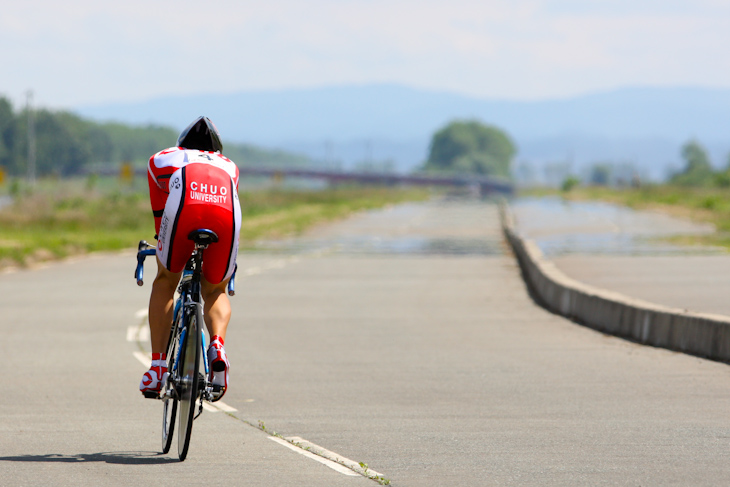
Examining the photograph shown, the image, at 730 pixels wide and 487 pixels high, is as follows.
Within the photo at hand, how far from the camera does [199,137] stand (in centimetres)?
729

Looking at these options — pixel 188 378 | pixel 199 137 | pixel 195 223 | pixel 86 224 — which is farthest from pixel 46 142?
pixel 188 378

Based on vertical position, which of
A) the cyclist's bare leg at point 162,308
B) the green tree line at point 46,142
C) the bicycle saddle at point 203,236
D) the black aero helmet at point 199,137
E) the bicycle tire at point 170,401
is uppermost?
the black aero helmet at point 199,137

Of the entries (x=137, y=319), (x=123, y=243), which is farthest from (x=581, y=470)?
(x=123, y=243)

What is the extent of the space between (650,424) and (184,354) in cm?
327

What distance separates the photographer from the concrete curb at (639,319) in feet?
38.6

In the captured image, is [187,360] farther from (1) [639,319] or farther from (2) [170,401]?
(1) [639,319]

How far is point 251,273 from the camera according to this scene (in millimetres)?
23500

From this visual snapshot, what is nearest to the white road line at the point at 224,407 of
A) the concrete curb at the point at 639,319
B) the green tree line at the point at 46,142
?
the concrete curb at the point at 639,319

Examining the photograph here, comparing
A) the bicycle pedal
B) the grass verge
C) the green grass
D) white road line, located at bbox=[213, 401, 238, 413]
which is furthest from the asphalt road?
the grass verge

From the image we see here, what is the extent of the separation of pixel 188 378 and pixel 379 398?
303cm

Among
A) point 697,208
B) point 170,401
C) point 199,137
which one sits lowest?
point 697,208

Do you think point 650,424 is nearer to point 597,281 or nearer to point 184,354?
point 184,354

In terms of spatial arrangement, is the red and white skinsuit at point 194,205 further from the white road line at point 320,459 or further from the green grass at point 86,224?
the green grass at point 86,224

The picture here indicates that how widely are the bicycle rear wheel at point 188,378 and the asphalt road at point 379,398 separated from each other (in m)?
0.21
